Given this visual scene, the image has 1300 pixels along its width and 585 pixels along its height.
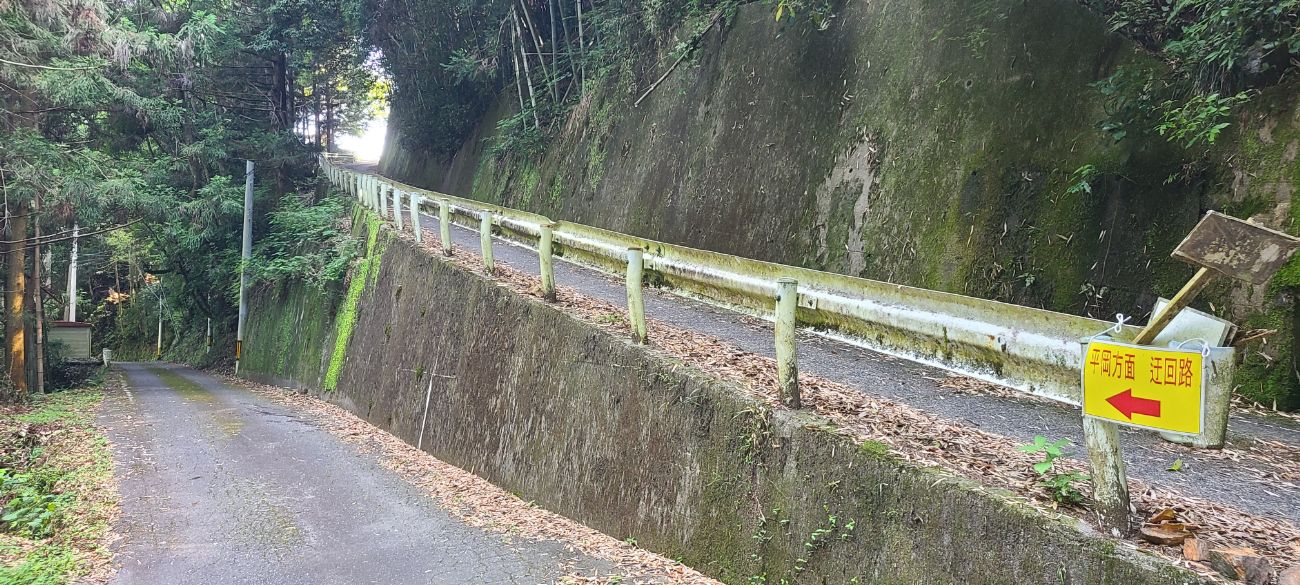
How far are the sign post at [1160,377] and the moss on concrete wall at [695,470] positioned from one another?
27cm

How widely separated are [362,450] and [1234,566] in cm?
1041

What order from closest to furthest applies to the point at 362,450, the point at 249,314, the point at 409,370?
the point at 362,450 < the point at 409,370 < the point at 249,314

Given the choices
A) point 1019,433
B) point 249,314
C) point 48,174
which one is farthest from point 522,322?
point 249,314

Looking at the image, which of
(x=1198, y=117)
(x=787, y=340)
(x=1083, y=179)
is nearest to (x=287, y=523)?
(x=787, y=340)

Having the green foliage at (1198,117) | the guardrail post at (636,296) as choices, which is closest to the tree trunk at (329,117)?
the guardrail post at (636,296)

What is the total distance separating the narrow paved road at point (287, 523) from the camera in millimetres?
5887

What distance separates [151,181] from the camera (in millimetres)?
21250

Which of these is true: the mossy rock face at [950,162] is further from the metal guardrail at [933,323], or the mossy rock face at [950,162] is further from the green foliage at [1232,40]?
the metal guardrail at [933,323]

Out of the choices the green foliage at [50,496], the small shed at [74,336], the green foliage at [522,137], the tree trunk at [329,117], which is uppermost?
the tree trunk at [329,117]

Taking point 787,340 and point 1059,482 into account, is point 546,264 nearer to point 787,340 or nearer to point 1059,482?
point 787,340

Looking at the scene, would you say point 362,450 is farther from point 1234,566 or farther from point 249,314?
point 249,314

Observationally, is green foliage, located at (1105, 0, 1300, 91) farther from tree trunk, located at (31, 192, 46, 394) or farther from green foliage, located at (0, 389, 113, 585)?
tree trunk, located at (31, 192, 46, 394)

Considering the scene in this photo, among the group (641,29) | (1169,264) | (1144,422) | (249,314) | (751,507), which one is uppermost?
(641,29)

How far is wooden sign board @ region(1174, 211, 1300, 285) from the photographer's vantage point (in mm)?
2852
